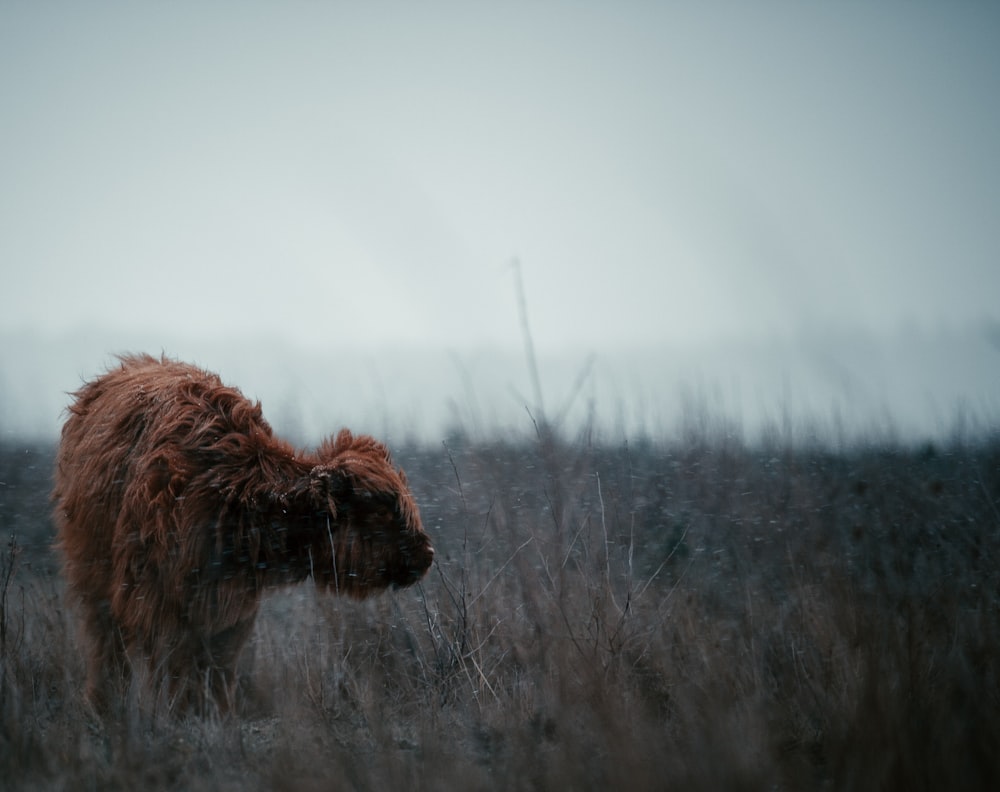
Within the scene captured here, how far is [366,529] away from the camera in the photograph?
4.04m

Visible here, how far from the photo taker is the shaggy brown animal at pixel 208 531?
3.85 m

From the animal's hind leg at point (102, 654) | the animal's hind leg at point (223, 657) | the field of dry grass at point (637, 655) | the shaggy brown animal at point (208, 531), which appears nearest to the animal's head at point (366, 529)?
the shaggy brown animal at point (208, 531)

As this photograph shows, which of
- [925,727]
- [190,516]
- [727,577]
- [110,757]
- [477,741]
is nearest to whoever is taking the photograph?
[925,727]

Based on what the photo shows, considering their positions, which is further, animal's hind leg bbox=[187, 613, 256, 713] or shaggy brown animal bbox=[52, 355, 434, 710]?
→ animal's hind leg bbox=[187, 613, 256, 713]

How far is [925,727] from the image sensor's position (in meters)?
2.51

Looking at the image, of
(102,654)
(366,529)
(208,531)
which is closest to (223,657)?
(102,654)

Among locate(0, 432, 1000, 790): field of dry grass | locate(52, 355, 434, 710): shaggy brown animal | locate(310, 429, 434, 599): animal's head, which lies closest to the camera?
locate(0, 432, 1000, 790): field of dry grass

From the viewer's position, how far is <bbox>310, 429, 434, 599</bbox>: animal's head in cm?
398

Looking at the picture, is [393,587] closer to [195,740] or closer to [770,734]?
[195,740]

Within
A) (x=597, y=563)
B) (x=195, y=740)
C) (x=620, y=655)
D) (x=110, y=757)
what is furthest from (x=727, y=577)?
(x=110, y=757)

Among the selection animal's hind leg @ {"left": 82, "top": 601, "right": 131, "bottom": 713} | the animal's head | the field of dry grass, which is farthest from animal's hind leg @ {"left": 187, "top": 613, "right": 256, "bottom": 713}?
→ the animal's head

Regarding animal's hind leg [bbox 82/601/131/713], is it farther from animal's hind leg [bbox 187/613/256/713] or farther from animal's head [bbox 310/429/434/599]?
animal's head [bbox 310/429/434/599]

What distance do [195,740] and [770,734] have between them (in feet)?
7.49

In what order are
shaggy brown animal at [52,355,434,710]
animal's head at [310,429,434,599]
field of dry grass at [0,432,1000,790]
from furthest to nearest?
animal's head at [310,429,434,599], shaggy brown animal at [52,355,434,710], field of dry grass at [0,432,1000,790]
